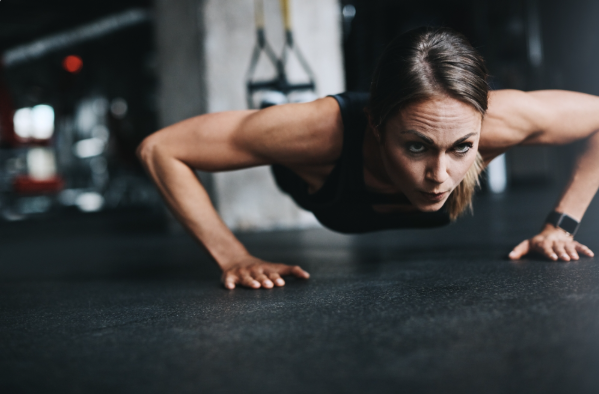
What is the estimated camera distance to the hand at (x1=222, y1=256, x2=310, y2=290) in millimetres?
1312

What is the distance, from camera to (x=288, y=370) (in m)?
0.71

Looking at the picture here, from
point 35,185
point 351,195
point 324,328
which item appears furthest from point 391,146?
point 35,185

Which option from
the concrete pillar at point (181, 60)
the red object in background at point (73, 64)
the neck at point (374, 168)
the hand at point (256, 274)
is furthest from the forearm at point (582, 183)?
the red object in background at point (73, 64)

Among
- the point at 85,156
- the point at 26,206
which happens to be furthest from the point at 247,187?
the point at 85,156

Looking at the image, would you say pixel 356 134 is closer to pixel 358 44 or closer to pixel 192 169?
pixel 192 169

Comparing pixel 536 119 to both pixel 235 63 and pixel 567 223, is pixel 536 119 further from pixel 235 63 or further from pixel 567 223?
pixel 235 63

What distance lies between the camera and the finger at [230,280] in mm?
1324

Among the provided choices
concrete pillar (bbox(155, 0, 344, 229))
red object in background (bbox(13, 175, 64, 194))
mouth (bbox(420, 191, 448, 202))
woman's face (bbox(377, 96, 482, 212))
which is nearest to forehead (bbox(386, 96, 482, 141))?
woman's face (bbox(377, 96, 482, 212))

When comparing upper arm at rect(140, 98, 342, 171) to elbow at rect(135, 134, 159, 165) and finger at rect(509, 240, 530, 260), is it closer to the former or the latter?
elbow at rect(135, 134, 159, 165)

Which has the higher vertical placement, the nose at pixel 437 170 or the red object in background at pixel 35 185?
the nose at pixel 437 170

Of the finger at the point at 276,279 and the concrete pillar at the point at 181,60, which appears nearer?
the finger at the point at 276,279

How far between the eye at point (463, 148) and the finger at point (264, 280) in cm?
56

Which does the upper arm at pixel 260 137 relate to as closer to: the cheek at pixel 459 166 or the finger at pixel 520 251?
the cheek at pixel 459 166

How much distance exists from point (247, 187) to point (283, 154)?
175cm
